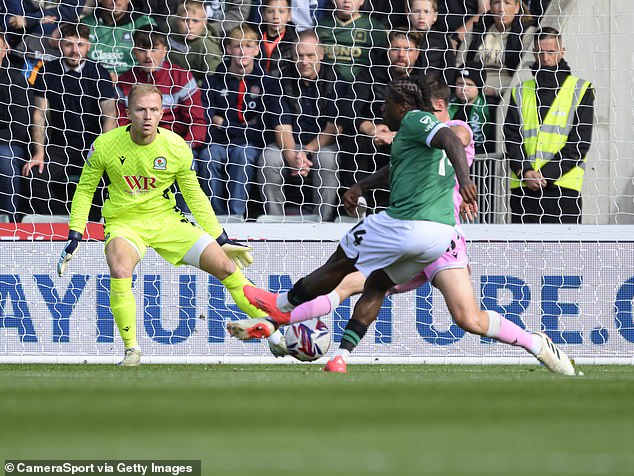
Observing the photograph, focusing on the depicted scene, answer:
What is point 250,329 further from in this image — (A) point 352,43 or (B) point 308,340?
(A) point 352,43

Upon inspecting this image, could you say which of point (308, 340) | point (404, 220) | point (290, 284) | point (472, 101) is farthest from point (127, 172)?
point (472, 101)

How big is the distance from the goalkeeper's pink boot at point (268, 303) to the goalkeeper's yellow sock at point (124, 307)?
5.65ft

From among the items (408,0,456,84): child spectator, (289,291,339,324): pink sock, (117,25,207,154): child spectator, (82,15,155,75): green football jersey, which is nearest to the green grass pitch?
(289,291,339,324): pink sock

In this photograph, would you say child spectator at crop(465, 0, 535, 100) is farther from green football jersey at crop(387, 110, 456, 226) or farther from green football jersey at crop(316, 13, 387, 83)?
green football jersey at crop(387, 110, 456, 226)

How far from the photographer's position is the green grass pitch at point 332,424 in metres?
3.35

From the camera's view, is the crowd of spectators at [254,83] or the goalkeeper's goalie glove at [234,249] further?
the crowd of spectators at [254,83]

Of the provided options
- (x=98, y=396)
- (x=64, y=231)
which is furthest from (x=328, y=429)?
(x=64, y=231)

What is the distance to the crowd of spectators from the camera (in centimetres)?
1066

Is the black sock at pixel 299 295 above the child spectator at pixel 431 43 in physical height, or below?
below

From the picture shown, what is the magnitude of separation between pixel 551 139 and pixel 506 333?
375cm

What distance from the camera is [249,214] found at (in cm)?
1062

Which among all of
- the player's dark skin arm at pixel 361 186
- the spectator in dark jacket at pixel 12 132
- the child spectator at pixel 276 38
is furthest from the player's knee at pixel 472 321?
the spectator in dark jacket at pixel 12 132

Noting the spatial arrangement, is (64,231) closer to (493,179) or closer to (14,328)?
(14,328)

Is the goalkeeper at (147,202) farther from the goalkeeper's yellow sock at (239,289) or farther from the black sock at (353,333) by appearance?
the black sock at (353,333)
